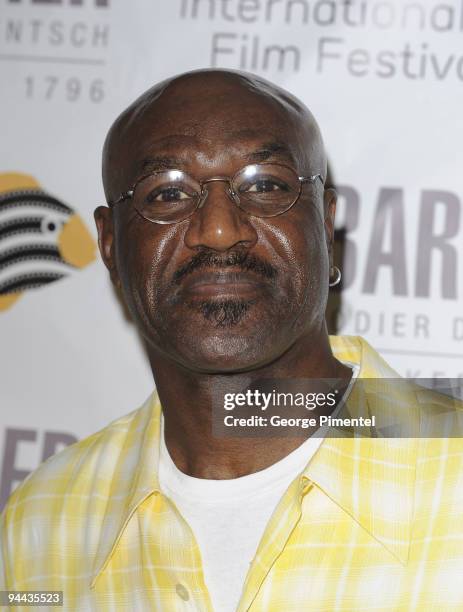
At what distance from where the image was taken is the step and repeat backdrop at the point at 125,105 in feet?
5.72

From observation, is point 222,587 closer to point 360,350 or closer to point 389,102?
point 360,350

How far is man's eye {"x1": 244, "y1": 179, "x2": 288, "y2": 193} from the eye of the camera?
1.22 metres

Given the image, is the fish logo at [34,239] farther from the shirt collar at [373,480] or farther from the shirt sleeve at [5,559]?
the shirt collar at [373,480]

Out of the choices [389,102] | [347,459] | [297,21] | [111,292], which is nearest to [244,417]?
[347,459]

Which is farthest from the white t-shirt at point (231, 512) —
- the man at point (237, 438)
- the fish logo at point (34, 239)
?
the fish logo at point (34, 239)

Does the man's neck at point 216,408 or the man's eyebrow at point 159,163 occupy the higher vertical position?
the man's eyebrow at point 159,163

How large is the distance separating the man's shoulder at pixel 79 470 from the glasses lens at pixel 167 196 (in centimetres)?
39

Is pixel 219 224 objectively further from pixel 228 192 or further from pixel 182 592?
pixel 182 592

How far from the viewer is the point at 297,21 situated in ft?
5.85

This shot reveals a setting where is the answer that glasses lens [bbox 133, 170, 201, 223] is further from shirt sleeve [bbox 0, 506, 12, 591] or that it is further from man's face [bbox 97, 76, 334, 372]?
shirt sleeve [bbox 0, 506, 12, 591]

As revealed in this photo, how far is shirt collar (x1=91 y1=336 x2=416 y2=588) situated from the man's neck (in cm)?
5

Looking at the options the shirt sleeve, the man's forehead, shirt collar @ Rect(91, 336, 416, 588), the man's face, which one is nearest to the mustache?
the man's face

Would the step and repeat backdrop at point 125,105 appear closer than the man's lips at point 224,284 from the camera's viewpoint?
No

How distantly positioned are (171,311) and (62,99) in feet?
2.84
